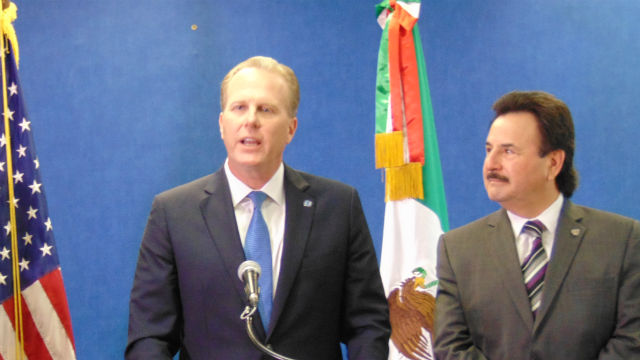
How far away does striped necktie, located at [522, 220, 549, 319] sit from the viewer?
2088mm

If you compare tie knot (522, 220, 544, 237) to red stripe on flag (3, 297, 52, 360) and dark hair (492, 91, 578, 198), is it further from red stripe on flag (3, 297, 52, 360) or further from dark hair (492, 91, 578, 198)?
red stripe on flag (3, 297, 52, 360)

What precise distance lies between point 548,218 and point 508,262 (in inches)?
8.2

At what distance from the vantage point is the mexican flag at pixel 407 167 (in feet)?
10.5

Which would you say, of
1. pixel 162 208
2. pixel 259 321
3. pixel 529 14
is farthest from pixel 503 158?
pixel 529 14

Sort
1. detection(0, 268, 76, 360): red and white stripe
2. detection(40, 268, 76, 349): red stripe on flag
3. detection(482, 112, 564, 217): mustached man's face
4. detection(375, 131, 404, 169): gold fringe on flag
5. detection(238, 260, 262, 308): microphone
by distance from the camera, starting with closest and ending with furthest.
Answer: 1. detection(238, 260, 262, 308): microphone
2. detection(482, 112, 564, 217): mustached man's face
3. detection(0, 268, 76, 360): red and white stripe
4. detection(40, 268, 76, 349): red stripe on flag
5. detection(375, 131, 404, 169): gold fringe on flag

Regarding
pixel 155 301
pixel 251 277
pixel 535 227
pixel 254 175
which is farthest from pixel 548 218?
pixel 155 301

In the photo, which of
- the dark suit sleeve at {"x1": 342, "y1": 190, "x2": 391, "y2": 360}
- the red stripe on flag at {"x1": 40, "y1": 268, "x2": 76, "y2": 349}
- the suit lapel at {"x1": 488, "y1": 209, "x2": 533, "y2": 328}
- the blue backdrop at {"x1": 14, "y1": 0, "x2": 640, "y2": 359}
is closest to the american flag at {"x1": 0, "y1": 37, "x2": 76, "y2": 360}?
the red stripe on flag at {"x1": 40, "y1": 268, "x2": 76, "y2": 349}

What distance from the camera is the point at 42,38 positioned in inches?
155

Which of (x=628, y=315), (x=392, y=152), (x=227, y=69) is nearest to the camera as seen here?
(x=628, y=315)

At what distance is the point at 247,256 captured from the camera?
75.2 inches

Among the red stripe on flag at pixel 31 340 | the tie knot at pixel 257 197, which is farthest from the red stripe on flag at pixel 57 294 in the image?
the tie knot at pixel 257 197

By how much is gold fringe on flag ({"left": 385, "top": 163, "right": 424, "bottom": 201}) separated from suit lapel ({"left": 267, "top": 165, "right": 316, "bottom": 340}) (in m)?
1.21

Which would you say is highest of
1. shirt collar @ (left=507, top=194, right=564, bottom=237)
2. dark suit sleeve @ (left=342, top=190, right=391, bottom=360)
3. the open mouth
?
the open mouth

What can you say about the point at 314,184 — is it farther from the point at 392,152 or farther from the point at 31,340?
the point at 31,340
